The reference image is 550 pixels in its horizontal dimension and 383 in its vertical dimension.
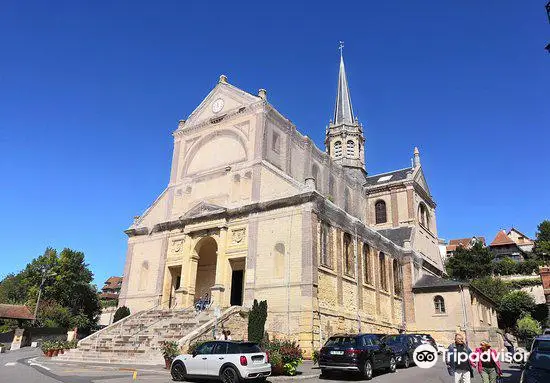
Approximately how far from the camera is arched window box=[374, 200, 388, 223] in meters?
44.4

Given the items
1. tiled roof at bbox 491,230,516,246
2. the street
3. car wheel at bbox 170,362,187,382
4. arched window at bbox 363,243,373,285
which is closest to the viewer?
the street

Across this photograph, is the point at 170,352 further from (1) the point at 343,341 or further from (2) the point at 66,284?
(2) the point at 66,284

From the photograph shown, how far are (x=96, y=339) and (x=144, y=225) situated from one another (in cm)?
1060

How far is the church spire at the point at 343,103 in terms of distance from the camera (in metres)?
52.4

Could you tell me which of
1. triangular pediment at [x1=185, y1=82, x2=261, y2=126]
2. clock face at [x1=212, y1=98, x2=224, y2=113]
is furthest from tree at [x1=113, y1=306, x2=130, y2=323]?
clock face at [x1=212, y1=98, x2=224, y2=113]

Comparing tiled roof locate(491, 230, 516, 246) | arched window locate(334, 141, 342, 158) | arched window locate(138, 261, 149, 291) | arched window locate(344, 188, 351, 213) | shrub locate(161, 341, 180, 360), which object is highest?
arched window locate(334, 141, 342, 158)

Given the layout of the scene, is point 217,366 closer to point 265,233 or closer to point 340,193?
point 265,233

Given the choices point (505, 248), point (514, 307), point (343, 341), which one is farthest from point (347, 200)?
point (505, 248)

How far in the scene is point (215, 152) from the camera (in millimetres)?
32031

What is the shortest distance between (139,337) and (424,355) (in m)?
14.6

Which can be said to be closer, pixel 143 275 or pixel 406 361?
pixel 406 361

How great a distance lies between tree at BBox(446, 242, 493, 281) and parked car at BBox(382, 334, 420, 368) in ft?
136

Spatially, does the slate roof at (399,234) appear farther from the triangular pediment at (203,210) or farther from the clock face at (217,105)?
the clock face at (217,105)

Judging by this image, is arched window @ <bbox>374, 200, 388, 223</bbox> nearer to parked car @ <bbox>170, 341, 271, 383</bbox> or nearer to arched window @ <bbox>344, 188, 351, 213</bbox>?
arched window @ <bbox>344, 188, 351, 213</bbox>
